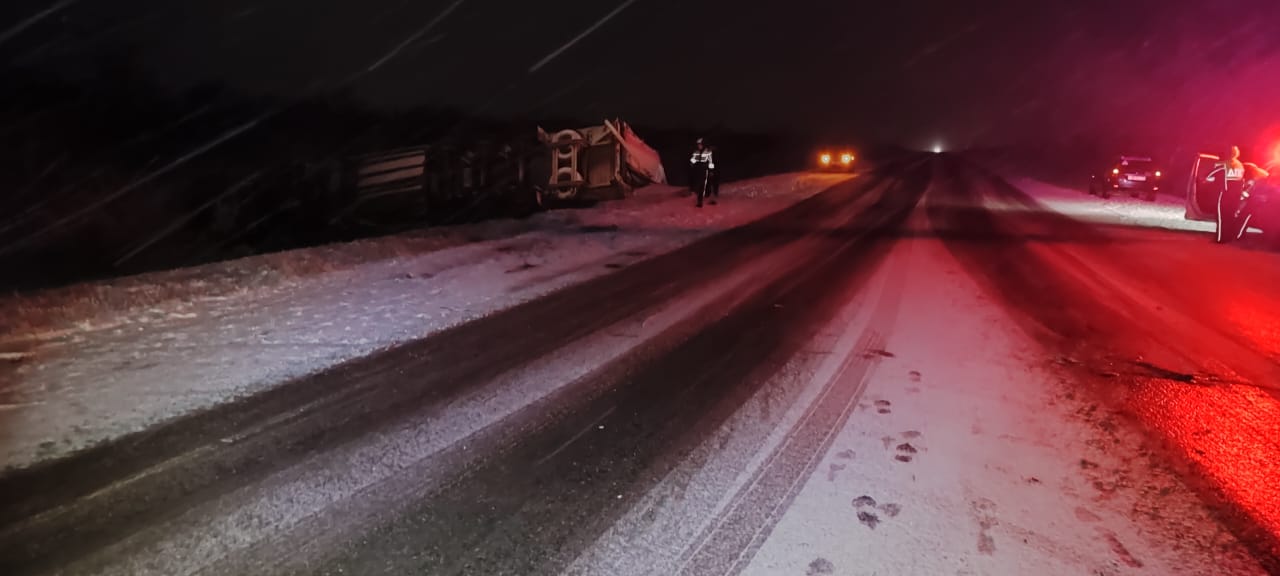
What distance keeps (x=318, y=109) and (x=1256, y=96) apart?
55542 millimetres

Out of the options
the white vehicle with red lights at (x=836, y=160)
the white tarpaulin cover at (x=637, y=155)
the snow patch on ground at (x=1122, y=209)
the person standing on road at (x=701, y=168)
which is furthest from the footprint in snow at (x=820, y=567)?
the white vehicle with red lights at (x=836, y=160)

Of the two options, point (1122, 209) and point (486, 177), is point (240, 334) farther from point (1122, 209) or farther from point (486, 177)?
point (1122, 209)

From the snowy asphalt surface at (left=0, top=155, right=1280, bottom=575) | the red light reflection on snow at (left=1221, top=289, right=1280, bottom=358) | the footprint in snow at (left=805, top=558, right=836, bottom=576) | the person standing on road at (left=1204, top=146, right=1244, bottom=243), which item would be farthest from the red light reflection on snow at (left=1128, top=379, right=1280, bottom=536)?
the person standing on road at (left=1204, top=146, right=1244, bottom=243)

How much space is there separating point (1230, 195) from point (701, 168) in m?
11.1

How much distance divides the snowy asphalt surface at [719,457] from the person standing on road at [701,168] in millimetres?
13166

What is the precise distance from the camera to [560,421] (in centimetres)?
490

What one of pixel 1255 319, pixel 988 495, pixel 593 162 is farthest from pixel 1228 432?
pixel 593 162

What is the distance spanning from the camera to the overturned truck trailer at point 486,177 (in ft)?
56.5

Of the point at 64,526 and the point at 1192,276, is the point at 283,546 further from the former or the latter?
the point at 1192,276

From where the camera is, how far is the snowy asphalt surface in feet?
11.1

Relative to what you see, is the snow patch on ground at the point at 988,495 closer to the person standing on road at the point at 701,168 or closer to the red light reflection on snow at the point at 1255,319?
the red light reflection on snow at the point at 1255,319

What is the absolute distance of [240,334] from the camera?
7004 millimetres

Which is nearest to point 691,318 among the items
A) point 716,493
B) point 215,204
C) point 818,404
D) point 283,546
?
point 818,404

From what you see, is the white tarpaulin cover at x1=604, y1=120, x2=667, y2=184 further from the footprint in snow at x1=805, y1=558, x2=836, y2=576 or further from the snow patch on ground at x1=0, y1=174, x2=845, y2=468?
the footprint in snow at x1=805, y1=558, x2=836, y2=576
